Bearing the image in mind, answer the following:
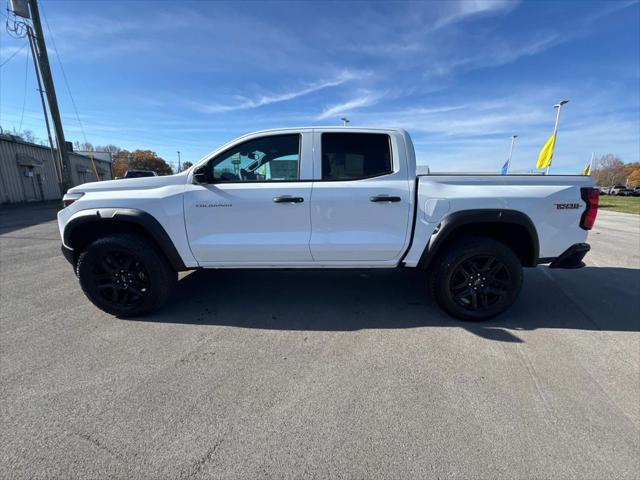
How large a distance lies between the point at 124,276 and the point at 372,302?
2.81 m

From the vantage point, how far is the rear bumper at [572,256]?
123 inches

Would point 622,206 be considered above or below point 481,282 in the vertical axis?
below

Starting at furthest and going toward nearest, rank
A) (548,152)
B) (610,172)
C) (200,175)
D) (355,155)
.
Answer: (610,172)
(548,152)
(355,155)
(200,175)

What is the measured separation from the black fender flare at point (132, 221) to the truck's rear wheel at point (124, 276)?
161 mm

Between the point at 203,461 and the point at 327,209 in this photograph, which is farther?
the point at 327,209

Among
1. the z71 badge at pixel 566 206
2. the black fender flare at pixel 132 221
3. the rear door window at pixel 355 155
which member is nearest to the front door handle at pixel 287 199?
the rear door window at pixel 355 155

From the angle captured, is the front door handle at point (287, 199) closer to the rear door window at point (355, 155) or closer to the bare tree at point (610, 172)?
the rear door window at point (355, 155)

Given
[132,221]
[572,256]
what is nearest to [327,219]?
[132,221]

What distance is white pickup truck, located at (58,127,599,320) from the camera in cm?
305

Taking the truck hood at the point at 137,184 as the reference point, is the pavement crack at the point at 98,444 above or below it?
below

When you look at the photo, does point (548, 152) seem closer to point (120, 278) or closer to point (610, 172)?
point (120, 278)

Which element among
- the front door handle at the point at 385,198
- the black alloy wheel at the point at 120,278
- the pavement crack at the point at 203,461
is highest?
the front door handle at the point at 385,198

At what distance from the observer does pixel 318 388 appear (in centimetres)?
223

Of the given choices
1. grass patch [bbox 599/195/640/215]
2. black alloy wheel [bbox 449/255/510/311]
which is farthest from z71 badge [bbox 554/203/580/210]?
grass patch [bbox 599/195/640/215]
